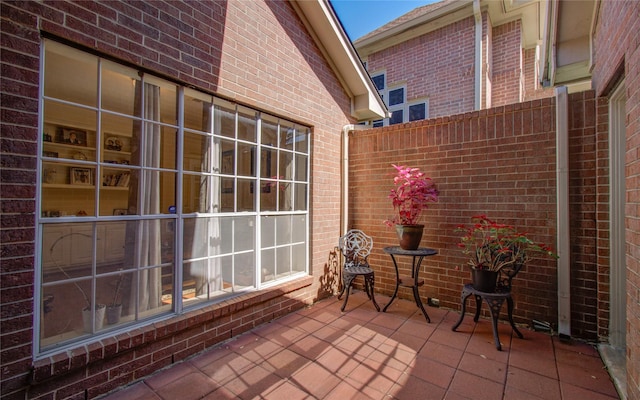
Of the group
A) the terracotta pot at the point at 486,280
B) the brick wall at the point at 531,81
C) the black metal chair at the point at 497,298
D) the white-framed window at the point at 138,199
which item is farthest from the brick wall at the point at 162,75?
the brick wall at the point at 531,81

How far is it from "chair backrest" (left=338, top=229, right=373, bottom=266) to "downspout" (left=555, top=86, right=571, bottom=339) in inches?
83.8

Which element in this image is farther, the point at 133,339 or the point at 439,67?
the point at 439,67

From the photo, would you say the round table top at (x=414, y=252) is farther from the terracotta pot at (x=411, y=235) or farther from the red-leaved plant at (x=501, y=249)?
the red-leaved plant at (x=501, y=249)

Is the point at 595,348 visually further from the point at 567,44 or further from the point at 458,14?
the point at 458,14

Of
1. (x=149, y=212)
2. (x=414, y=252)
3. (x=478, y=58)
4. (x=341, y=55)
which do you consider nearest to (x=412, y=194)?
(x=414, y=252)

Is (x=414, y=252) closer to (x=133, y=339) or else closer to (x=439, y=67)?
(x=133, y=339)

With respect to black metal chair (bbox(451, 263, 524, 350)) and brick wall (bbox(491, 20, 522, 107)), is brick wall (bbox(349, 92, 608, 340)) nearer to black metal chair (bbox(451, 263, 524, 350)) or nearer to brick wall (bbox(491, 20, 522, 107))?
black metal chair (bbox(451, 263, 524, 350))

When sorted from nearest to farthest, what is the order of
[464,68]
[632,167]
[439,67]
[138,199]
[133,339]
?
1. [632,167]
2. [133,339]
3. [138,199]
4. [464,68]
5. [439,67]

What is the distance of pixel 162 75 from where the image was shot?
2.43m

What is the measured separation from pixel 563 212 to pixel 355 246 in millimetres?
2415

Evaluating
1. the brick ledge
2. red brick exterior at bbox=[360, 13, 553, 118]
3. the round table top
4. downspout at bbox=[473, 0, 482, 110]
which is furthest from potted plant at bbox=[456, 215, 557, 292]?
red brick exterior at bbox=[360, 13, 553, 118]

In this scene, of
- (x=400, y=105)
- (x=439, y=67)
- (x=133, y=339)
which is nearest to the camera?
(x=133, y=339)

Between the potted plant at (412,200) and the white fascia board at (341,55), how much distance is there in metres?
1.54

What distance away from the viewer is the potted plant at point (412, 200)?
11.5 feet
